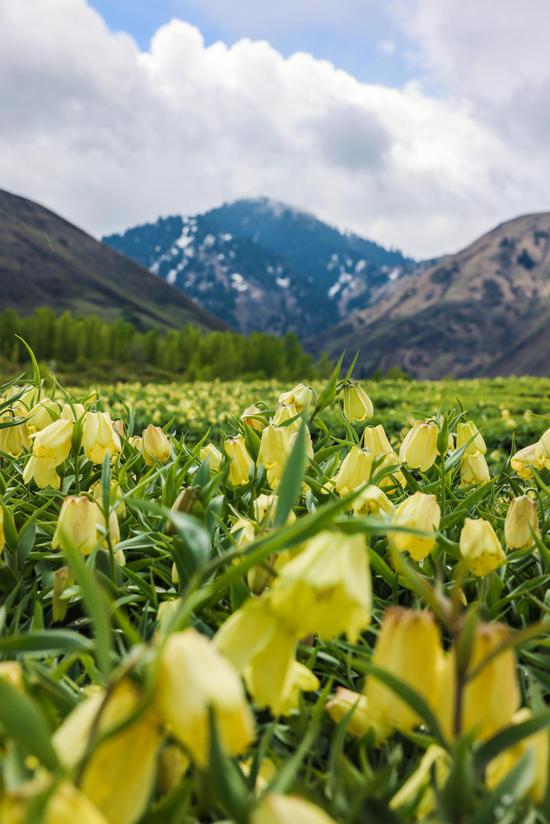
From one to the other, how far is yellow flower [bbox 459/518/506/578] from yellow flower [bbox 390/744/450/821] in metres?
0.31

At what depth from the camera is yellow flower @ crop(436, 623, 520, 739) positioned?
1.54 ft

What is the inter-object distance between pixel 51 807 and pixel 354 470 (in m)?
0.76

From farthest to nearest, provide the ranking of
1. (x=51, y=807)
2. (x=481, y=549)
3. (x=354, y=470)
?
(x=354, y=470) < (x=481, y=549) < (x=51, y=807)

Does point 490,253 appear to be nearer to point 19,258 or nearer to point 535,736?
point 19,258

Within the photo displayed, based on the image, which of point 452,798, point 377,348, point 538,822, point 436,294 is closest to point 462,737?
point 452,798

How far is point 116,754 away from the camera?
411mm

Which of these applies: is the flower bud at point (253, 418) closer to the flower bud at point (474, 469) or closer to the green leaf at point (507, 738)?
the flower bud at point (474, 469)

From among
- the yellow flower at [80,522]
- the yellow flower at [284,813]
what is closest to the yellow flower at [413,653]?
the yellow flower at [284,813]

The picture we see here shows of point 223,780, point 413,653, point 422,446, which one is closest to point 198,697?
point 223,780

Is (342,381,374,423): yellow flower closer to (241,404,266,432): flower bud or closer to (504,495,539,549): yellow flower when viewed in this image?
(241,404,266,432): flower bud

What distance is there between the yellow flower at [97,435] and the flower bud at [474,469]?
0.64 meters

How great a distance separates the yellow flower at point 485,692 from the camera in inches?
18.5

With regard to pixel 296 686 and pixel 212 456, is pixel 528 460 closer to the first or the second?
pixel 212 456

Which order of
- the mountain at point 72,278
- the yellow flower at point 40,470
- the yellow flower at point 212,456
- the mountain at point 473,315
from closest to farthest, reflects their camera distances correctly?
the yellow flower at point 40,470 → the yellow flower at point 212,456 → the mountain at point 72,278 → the mountain at point 473,315
